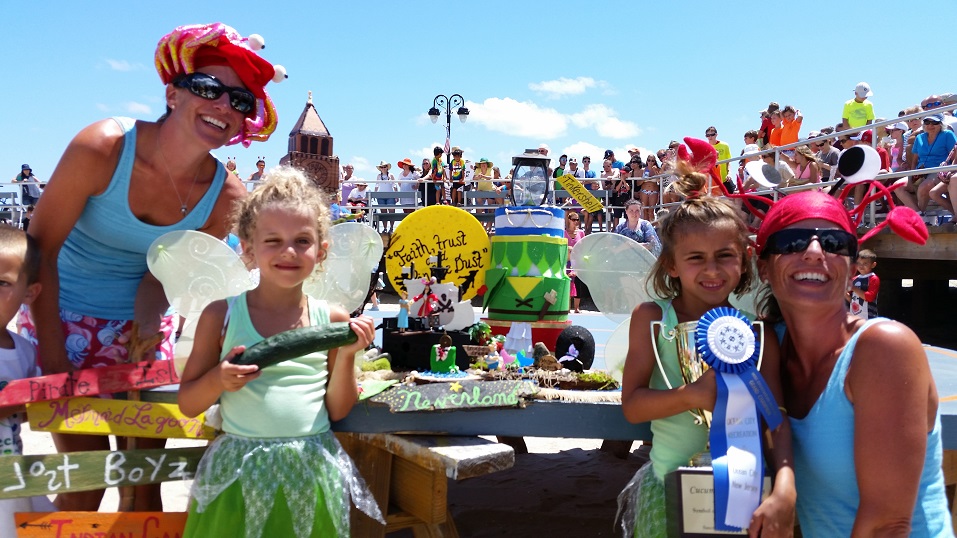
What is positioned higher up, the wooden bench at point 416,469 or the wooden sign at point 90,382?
the wooden sign at point 90,382

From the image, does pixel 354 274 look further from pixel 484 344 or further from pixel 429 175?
pixel 429 175

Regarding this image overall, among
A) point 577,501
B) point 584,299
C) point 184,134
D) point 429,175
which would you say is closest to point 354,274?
point 184,134

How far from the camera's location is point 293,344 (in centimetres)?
182

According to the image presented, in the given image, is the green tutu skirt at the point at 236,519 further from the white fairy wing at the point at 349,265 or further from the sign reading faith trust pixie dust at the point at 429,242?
the sign reading faith trust pixie dust at the point at 429,242

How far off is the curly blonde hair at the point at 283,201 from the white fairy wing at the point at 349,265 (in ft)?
1.89

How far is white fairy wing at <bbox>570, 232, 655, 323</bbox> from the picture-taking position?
269 cm

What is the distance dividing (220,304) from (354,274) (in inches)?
28.5

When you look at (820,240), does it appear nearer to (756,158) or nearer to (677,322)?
(677,322)

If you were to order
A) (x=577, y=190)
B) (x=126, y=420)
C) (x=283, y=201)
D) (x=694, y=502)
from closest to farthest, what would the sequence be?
(x=694, y=502) < (x=283, y=201) < (x=126, y=420) < (x=577, y=190)

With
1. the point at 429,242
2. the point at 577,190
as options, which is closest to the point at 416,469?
the point at 429,242

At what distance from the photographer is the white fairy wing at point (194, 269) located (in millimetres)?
2311

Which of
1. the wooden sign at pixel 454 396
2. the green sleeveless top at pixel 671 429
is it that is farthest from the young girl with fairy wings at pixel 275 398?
the green sleeveless top at pixel 671 429

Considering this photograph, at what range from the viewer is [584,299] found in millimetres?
11617

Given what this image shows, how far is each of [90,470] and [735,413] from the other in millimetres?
1839
